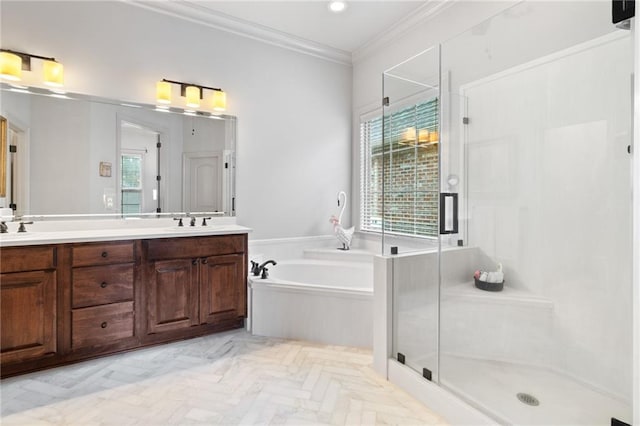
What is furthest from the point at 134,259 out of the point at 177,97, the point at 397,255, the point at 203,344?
the point at 397,255

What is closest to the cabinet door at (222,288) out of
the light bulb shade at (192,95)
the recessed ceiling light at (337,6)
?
the light bulb shade at (192,95)

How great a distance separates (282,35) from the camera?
134 inches

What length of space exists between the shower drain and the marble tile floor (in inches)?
16.0

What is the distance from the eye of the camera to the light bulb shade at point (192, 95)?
117 inches

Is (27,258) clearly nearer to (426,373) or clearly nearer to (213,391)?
(213,391)

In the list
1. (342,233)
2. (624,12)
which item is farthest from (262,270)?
(624,12)

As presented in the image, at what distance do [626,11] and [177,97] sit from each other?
302 cm

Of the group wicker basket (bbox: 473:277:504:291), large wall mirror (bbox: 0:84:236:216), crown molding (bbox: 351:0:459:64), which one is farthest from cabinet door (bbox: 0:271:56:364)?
crown molding (bbox: 351:0:459:64)

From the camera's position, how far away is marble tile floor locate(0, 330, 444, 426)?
1687 millimetres

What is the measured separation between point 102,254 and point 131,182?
0.78 meters

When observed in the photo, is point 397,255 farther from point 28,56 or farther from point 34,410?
point 28,56

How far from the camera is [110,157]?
2.70 m

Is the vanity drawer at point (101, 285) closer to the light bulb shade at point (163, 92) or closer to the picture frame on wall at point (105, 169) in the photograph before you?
the picture frame on wall at point (105, 169)

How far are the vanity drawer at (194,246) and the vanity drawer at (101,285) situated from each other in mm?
200
